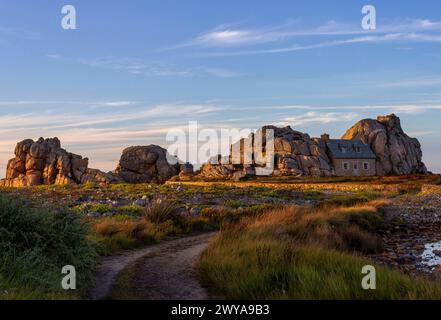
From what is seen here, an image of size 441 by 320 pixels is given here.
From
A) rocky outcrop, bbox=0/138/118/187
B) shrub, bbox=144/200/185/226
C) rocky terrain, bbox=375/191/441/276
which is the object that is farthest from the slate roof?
shrub, bbox=144/200/185/226

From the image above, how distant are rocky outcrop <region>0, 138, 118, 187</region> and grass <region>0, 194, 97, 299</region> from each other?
63980mm

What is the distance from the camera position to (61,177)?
76000mm

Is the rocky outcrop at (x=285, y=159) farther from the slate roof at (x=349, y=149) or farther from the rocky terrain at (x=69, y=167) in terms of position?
the rocky terrain at (x=69, y=167)

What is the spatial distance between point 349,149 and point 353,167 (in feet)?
13.0

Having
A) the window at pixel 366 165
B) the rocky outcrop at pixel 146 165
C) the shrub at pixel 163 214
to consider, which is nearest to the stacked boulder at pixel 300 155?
Answer: the window at pixel 366 165

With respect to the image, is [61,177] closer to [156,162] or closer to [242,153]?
[156,162]

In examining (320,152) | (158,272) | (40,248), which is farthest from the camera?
(320,152)

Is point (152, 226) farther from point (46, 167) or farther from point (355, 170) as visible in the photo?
point (355, 170)

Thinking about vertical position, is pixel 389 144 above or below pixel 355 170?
above

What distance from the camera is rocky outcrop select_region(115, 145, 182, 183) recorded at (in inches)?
3364

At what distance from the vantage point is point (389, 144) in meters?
102

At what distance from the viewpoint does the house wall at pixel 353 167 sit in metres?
92.7

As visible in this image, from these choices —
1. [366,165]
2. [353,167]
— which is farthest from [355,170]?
[366,165]
